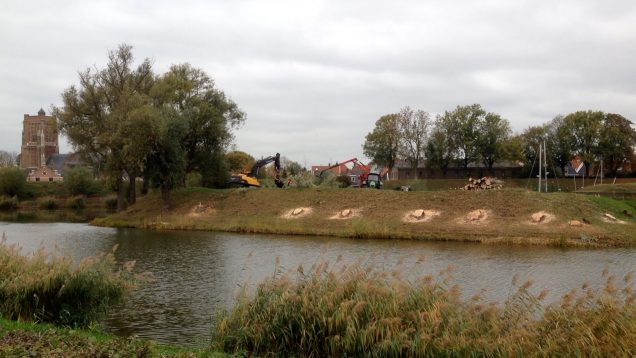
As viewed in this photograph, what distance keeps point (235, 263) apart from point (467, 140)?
246 feet

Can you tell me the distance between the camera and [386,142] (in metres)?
95.5

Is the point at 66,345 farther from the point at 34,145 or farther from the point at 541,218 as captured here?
the point at 34,145

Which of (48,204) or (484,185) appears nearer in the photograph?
(484,185)

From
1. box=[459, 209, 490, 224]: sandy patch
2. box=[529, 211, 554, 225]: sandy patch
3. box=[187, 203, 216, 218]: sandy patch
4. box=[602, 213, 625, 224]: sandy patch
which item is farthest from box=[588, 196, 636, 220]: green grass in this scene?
box=[187, 203, 216, 218]: sandy patch

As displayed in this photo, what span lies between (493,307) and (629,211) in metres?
36.2

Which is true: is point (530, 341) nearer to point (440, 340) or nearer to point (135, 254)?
point (440, 340)

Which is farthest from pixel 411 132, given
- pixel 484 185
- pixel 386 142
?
pixel 484 185

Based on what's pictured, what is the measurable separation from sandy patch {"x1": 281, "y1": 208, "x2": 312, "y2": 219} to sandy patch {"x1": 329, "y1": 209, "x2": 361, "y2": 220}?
8.53ft

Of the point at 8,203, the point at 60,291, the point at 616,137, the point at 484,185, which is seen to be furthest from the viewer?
the point at 616,137

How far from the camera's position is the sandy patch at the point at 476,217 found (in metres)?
39.8

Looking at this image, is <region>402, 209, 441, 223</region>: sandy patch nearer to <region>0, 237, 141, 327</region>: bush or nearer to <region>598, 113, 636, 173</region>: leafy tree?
<region>0, 237, 141, 327</region>: bush

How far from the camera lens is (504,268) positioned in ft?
Answer: 79.8

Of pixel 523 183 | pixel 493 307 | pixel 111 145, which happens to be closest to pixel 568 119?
pixel 523 183

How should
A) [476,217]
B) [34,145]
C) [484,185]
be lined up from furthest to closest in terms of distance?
1. [34,145]
2. [484,185]
3. [476,217]
